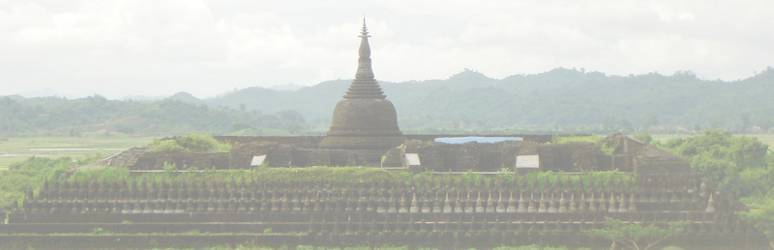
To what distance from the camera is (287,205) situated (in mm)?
36562

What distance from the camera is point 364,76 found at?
147 ft

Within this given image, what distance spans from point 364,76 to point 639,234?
479 inches

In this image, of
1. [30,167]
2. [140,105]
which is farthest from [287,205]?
[140,105]

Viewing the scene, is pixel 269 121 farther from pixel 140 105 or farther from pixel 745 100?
pixel 745 100

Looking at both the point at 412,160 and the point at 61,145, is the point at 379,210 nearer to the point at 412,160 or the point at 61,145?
the point at 412,160

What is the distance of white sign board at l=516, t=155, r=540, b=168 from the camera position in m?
38.2

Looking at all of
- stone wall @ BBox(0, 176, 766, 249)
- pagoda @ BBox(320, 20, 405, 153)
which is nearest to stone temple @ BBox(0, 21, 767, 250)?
stone wall @ BBox(0, 176, 766, 249)

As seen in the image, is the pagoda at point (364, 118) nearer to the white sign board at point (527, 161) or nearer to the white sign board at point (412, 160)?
the white sign board at point (412, 160)

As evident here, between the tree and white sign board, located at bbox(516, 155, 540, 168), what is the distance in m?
→ 3.41

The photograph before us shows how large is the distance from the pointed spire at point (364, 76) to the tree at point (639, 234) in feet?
36.8

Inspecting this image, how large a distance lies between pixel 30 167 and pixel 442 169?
19130 millimetres

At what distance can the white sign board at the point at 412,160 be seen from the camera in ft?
127

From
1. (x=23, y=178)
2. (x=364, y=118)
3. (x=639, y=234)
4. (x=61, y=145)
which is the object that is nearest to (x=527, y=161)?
(x=639, y=234)

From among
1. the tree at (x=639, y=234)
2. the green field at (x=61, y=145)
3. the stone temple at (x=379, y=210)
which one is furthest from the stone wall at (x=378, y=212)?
the green field at (x=61, y=145)
